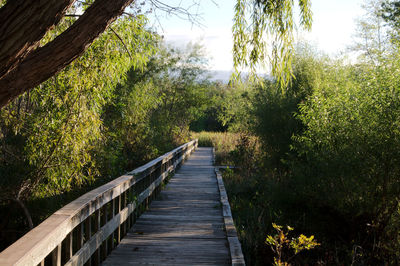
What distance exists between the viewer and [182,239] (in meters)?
5.50

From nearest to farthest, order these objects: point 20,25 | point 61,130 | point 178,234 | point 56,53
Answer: point 20,25, point 56,53, point 178,234, point 61,130

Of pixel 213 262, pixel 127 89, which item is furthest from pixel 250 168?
pixel 213 262

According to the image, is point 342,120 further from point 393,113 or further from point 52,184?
point 52,184

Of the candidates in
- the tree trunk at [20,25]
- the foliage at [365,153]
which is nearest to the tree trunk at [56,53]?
the tree trunk at [20,25]

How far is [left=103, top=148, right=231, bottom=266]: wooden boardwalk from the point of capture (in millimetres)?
4629

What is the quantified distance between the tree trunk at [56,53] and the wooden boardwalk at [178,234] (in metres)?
2.40

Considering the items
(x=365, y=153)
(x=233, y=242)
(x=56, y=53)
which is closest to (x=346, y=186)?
(x=365, y=153)

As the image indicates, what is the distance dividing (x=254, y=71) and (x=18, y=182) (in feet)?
16.0

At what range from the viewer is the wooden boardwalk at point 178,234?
15.2 feet

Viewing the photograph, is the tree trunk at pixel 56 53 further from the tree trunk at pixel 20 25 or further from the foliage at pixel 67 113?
the foliage at pixel 67 113

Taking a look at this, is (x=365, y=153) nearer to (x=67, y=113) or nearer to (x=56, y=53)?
(x=67, y=113)

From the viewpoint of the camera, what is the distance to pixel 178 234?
5.76 meters

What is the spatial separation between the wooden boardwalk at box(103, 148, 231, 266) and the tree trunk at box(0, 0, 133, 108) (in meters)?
2.40

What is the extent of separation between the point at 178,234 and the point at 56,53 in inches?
144
